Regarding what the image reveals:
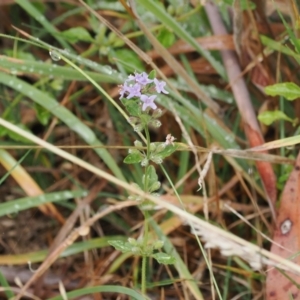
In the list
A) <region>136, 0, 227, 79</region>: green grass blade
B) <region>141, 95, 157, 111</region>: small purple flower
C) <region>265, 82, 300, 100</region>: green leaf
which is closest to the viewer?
<region>141, 95, 157, 111</region>: small purple flower

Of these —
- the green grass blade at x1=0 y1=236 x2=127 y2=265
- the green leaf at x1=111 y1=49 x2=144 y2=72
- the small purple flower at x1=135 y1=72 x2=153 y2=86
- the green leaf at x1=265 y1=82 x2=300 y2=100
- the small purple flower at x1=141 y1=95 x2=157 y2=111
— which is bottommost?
the green grass blade at x1=0 y1=236 x2=127 y2=265

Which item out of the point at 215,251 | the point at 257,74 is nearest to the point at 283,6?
the point at 257,74

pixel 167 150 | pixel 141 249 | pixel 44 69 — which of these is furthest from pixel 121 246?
pixel 44 69

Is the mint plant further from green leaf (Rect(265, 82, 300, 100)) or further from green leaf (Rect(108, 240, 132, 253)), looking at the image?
green leaf (Rect(265, 82, 300, 100))

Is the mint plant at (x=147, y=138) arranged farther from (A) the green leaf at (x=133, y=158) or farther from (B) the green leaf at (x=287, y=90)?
(B) the green leaf at (x=287, y=90)

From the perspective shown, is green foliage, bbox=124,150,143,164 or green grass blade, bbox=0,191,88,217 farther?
green grass blade, bbox=0,191,88,217

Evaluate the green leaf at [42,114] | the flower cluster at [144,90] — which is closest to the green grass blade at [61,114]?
the green leaf at [42,114]

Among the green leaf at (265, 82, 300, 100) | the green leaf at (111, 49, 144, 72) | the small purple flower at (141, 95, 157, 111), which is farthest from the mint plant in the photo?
the green leaf at (111, 49, 144, 72)

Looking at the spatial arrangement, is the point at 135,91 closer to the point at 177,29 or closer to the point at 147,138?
the point at 147,138
